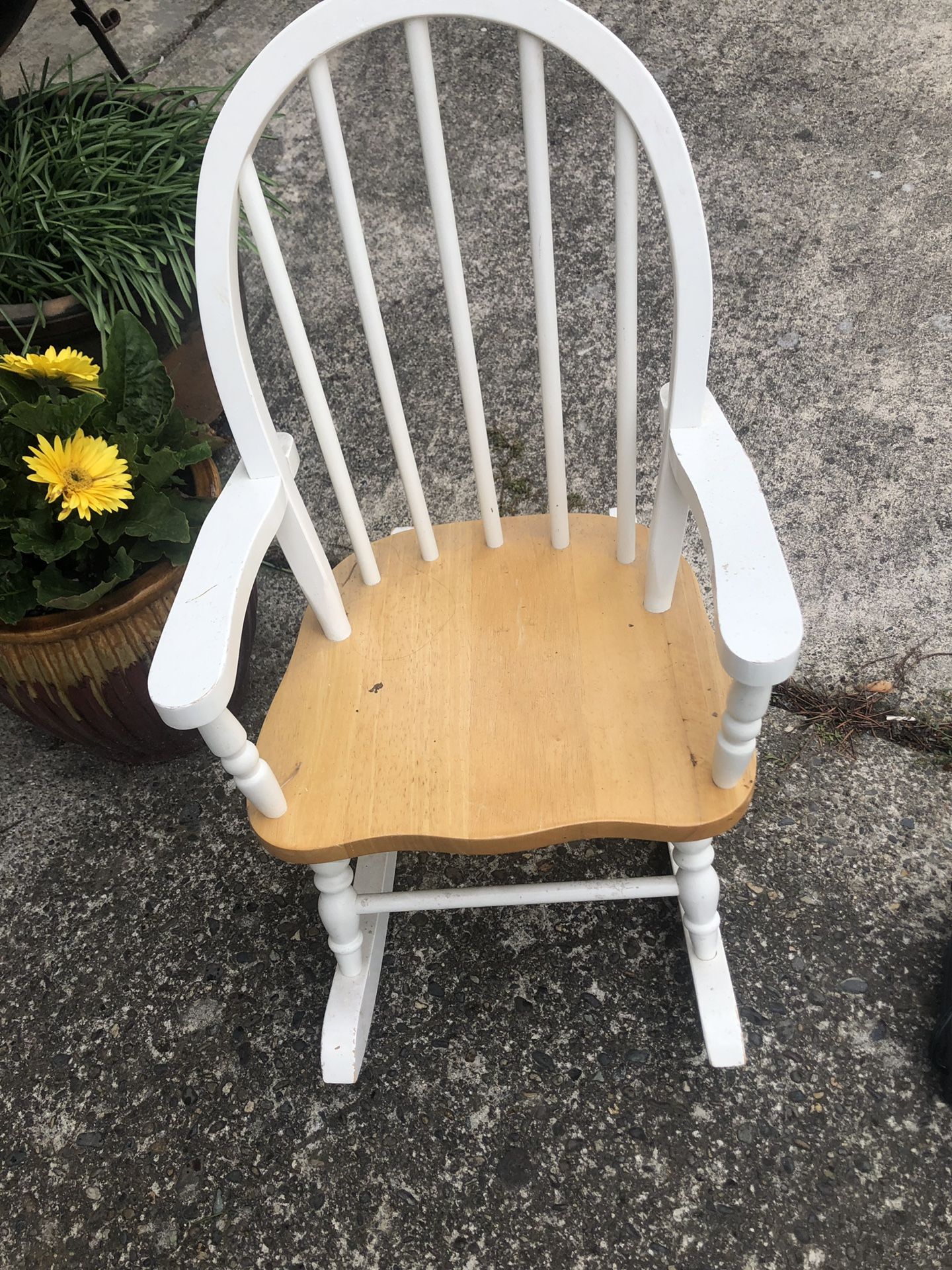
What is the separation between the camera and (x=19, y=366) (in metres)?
1.34

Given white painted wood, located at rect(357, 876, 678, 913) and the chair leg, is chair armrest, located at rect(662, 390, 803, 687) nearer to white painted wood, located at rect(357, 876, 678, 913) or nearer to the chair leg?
white painted wood, located at rect(357, 876, 678, 913)

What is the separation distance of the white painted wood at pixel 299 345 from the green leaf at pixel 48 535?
424mm

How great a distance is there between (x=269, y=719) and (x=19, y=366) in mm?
669

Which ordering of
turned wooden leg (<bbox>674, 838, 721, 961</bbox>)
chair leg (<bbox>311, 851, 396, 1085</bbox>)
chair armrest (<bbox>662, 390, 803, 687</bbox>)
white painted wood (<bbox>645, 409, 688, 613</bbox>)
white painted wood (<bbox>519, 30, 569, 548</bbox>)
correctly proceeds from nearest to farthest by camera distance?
chair armrest (<bbox>662, 390, 803, 687</bbox>), white painted wood (<bbox>519, 30, 569, 548</bbox>), white painted wood (<bbox>645, 409, 688, 613</bbox>), turned wooden leg (<bbox>674, 838, 721, 961</bbox>), chair leg (<bbox>311, 851, 396, 1085</bbox>)

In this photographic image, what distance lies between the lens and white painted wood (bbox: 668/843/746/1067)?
1287 millimetres

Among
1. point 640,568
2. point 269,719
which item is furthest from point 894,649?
point 269,719

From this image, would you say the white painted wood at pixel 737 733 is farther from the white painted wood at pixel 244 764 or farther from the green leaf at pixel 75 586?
the green leaf at pixel 75 586

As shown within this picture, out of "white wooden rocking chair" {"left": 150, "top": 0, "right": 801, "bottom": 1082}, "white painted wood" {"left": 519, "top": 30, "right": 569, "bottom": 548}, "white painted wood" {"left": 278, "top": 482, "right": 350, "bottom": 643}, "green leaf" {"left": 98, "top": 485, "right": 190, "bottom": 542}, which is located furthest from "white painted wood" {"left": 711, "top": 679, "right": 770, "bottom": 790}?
"green leaf" {"left": 98, "top": 485, "right": 190, "bottom": 542}

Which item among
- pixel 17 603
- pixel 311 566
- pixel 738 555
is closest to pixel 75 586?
pixel 17 603

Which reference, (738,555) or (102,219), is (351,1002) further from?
(102,219)

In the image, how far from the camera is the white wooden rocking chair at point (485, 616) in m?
0.92

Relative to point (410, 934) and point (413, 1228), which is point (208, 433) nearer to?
point (410, 934)

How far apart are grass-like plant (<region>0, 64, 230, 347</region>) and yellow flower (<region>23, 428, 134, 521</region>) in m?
0.44

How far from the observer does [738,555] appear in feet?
2.95
